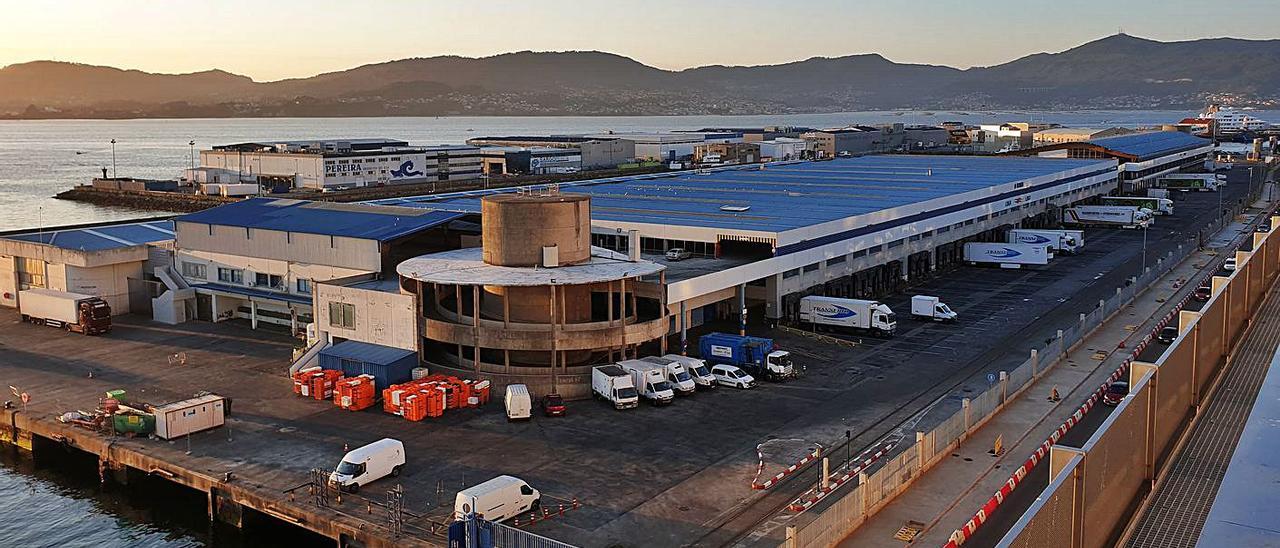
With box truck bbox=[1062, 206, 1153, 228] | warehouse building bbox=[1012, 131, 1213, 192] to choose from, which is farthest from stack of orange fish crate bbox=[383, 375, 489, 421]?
warehouse building bbox=[1012, 131, 1213, 192]

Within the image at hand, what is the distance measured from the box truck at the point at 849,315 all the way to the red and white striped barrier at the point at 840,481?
13.5 meters

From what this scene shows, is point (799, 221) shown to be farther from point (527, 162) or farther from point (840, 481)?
point (527, 162)

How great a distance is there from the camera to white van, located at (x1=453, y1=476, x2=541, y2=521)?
2177 cm

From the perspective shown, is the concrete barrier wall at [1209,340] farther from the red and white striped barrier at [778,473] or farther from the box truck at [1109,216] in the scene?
the box truck at [1109,216]

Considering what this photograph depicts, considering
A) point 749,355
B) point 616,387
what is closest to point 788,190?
point 749,355

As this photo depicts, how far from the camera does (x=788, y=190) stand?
210ft

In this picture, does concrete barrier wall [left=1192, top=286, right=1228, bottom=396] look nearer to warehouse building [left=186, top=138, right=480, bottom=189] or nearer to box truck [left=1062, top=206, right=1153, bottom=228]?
box truck [left=1062, top=206, right=1153, bottom=228]

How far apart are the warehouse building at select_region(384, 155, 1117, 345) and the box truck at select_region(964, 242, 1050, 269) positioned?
5.73 ft

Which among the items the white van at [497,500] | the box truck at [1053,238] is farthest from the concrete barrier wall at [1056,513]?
the box truck at [1053,238]

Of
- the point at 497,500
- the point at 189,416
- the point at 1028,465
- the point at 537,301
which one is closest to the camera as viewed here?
the point at 497,500

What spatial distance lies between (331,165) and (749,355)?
81.8 metres

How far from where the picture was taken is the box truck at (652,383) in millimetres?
31297

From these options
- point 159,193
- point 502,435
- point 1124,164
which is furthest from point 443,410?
point 159,193

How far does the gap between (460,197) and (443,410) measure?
3407 cm
